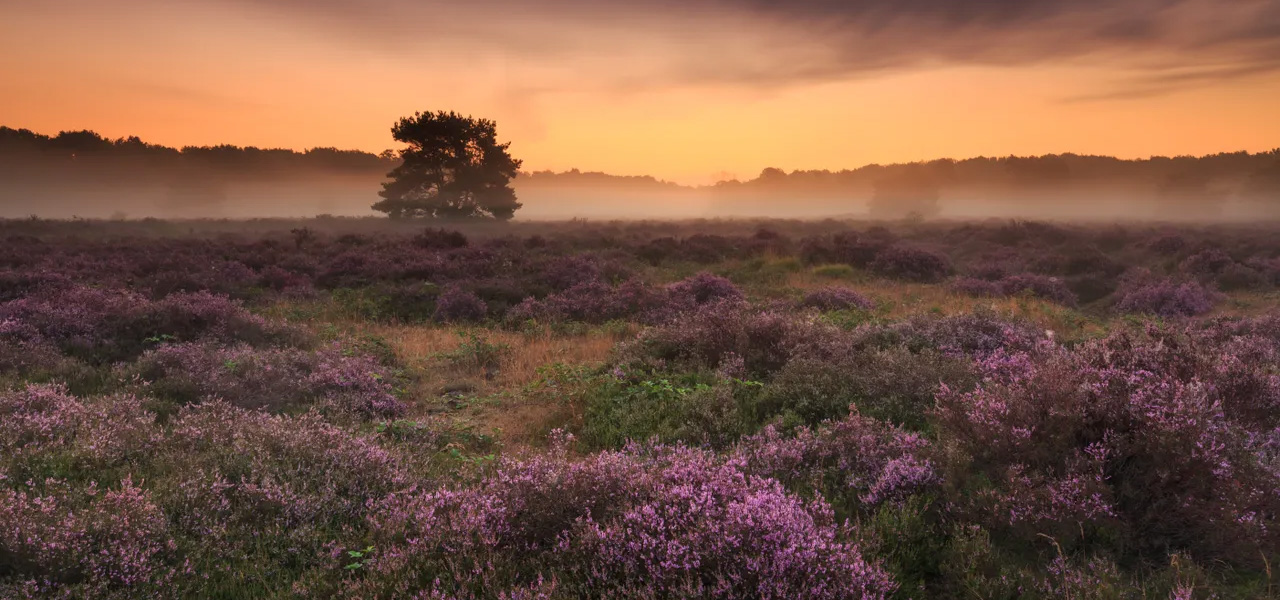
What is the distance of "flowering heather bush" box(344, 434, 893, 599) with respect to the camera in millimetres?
3145

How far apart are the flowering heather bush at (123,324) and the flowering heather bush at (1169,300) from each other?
65.9ft

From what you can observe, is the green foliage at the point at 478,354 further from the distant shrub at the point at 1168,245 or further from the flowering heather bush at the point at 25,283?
the distant shrub at the point at 1168,245

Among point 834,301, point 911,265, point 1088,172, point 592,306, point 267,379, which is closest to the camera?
point 267,379

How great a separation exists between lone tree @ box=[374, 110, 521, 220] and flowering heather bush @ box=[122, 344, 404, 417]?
4446 cm

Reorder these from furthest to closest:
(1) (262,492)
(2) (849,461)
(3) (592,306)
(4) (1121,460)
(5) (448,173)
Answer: (5) (448,173), (3) (592,306), (2) (849,461), (1) (262,492), (4) (1121,460)

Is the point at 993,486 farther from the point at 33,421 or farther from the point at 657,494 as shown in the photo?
the point at 33,421

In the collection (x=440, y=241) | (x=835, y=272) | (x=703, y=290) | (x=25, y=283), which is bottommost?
(x=835, y=272)

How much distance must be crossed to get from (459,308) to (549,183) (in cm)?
14343

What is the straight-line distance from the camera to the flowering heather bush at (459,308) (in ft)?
47.7

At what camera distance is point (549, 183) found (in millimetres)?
153750

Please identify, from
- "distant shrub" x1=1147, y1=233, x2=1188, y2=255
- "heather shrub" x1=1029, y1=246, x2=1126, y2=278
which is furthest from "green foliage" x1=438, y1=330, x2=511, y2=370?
"distant shrub" x1=1147, y1=233, x2=1188, y2=255

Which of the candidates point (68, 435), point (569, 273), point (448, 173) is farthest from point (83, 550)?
point (448, 173)

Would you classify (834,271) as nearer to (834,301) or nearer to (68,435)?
(834,301)

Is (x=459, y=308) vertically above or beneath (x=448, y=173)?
beneath
